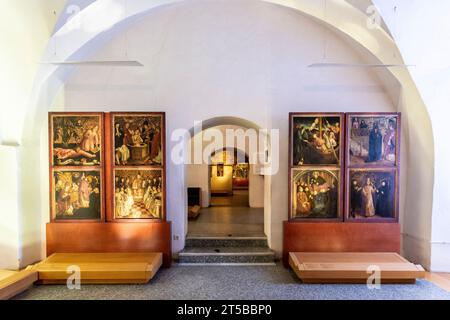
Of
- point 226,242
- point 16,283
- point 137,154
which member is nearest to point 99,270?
point 16,283

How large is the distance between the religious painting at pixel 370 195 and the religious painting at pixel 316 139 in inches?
26.2

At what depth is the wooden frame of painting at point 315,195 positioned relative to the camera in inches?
252

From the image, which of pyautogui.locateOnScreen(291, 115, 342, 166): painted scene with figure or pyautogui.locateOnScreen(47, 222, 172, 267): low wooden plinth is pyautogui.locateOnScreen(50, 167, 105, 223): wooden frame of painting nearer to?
pyautogui.locateOnScreen(47, 222, 172, 267): low wooden plinth

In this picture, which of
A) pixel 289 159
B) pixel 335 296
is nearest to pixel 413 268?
pixel 335 296

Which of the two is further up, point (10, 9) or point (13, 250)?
point (10, 9)

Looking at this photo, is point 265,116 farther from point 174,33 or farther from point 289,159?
point 174,33

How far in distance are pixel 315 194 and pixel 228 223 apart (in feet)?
10.9

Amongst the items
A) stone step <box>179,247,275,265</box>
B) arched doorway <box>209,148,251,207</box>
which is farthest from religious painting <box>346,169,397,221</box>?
arched doorway <box>209,148,251,207</box>

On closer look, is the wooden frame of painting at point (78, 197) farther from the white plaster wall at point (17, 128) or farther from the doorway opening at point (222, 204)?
the doorway opening at point (222, 204)

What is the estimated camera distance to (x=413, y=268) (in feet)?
17.9

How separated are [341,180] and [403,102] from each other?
8.05 ft

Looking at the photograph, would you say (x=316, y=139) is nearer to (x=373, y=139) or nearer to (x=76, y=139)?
(x=373, y=139)

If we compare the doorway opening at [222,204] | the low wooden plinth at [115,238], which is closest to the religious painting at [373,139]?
the doorway opening at [222,204]

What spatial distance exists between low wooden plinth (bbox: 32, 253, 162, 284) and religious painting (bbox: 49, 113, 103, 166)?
2153mm
